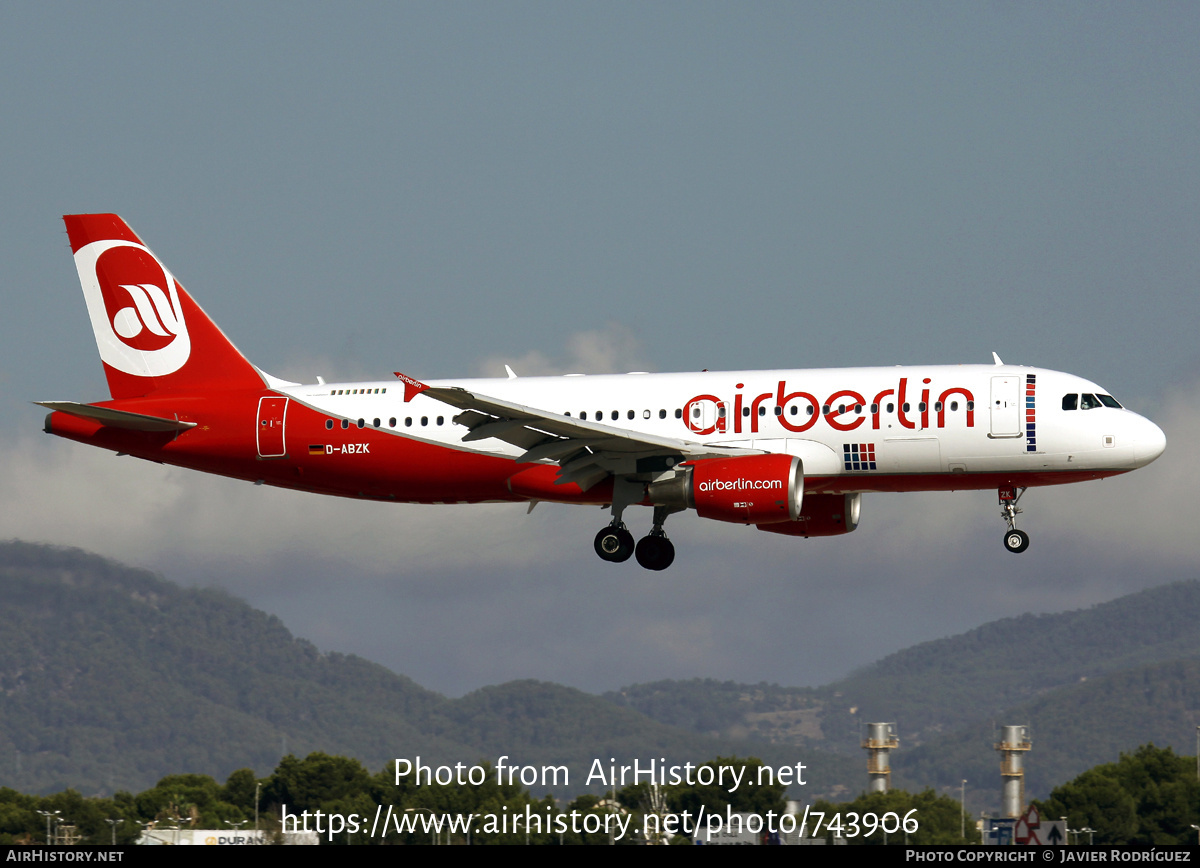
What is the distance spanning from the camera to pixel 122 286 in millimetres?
45188

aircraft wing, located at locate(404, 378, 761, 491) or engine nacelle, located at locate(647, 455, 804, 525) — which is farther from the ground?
aircraft wing, located at locate(404, 378, 761, 491)

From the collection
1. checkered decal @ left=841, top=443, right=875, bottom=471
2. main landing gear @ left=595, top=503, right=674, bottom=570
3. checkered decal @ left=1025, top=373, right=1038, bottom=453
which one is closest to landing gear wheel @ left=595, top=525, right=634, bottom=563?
main landing gear @ left=595, top=503, right=674, bottom=570

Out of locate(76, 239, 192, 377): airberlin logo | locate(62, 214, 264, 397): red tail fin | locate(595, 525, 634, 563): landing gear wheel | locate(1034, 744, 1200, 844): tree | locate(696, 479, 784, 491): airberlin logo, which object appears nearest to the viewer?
locate(696, 479, 784, 491): airberlin logo

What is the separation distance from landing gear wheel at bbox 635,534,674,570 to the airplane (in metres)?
0.06

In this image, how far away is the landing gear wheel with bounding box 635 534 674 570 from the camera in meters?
40.9

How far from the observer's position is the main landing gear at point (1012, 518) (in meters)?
38.8

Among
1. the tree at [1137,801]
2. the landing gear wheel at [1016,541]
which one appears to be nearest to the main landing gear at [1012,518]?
the landing gear wheel at [1016,541]

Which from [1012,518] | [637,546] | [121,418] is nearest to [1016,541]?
[1012,518]

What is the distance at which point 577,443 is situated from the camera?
38.1 metres

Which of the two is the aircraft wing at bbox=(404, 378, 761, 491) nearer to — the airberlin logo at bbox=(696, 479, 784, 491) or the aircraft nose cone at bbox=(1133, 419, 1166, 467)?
the airberlin logo at bbox=(696, 479, 784, 491)

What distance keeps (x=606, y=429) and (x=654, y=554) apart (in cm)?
483

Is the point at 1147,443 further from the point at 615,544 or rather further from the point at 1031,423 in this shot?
the point at 615,544

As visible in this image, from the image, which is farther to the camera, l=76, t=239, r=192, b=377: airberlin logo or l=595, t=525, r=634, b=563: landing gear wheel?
l=76, t=239, r=192, b=377: airberlin logo
